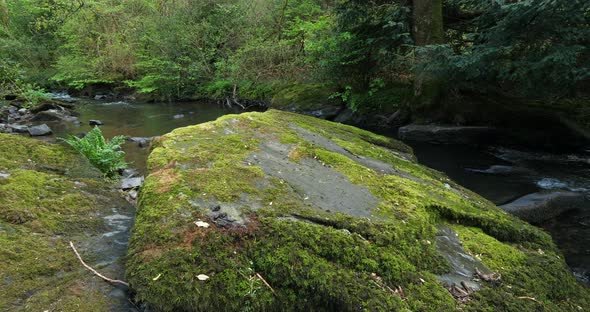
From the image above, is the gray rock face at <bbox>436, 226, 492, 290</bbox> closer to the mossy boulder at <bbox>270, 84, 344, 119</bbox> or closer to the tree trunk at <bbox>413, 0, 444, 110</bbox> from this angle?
the tree trunk at <bbox>413, 0, 444, 110</bbox>

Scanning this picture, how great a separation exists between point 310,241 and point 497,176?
6.53 metres

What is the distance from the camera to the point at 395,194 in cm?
340

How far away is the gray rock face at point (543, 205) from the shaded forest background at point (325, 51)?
7.01ft

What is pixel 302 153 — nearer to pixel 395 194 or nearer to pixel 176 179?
pixel 395 194

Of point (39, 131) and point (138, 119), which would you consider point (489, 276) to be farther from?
point (138, 119)

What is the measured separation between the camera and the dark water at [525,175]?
491 cm

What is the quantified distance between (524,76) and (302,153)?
5.62 metres

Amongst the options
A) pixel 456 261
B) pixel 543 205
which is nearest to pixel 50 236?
pixel 456 261

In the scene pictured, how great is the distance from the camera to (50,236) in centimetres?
265

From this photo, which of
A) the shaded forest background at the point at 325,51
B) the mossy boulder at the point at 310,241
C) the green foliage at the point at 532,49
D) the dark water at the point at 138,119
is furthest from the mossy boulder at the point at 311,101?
the mossy boulder at the point at 310,241

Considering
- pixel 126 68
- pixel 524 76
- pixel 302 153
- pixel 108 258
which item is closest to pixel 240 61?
pixel 126 68

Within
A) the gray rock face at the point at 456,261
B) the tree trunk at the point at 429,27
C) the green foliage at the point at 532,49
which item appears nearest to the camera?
the gray rock face at the point at 456,261

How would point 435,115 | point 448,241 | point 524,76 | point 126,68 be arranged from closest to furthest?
point 448,241, point 524,76, point 435,115, point 126,68

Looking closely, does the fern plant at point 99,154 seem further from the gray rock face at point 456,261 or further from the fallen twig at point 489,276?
the fallen twig at point 489,276
